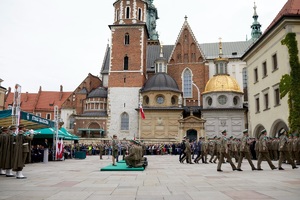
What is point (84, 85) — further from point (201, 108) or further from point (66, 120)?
point (201, 108)

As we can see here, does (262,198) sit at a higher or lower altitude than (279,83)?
lower

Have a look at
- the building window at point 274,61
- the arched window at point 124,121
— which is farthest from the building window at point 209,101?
the building window at point 274,61

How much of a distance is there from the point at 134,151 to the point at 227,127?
33.8m

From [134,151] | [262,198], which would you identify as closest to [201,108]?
[134,151]

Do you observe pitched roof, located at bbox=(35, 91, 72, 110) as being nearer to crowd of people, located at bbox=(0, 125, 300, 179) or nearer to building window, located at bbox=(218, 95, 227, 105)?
building window, located at bbox=(218, 95, 227, 105)

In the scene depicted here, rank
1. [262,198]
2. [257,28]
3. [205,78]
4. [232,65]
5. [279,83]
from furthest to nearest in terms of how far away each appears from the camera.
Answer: [257,28], [232,65], [205,78], [279,83], [262,198]

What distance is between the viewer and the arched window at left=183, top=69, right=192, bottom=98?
174 feet

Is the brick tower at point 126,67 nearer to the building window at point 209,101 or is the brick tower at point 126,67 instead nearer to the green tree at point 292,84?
the building window at point 209,101

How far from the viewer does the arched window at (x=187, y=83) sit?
52906 millimetres

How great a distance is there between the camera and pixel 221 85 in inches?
1880

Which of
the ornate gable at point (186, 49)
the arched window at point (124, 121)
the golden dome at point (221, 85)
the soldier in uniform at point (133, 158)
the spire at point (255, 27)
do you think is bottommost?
the soldier in uniform at point (133, 158)

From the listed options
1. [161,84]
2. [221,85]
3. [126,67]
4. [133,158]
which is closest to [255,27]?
[221,85]

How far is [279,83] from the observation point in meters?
25.2

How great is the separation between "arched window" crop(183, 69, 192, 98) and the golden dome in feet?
13.3
